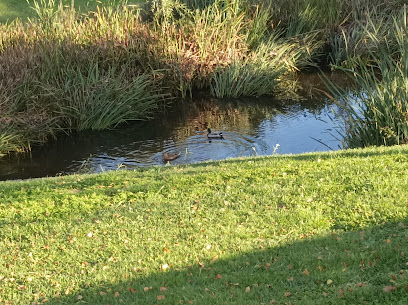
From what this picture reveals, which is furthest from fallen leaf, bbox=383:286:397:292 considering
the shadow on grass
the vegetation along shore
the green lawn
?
the green lawn

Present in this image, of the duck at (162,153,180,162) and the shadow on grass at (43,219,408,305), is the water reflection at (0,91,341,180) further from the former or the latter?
the shadow on grass at (43,219,408,305)

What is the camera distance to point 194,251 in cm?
533

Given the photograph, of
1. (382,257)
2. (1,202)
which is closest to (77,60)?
(1,202)

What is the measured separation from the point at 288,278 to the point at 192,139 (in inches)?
353

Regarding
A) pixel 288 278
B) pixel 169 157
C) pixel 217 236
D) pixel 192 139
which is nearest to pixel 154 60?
pixel 192 139

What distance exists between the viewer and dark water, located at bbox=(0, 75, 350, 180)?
39.6 feet

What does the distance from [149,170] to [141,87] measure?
6.90m

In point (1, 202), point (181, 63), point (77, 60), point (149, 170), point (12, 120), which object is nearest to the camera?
point (1, 202)

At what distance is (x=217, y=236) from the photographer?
5.61m

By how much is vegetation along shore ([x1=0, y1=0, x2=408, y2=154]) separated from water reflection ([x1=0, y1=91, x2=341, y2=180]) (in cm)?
54

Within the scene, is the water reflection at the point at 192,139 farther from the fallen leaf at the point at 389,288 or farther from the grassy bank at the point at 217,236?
the fallen leaf at the point at 389,288

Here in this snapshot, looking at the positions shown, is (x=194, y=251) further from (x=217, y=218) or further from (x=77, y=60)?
(x=77, y=60)

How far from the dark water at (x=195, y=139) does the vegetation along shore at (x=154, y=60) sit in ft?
1.67

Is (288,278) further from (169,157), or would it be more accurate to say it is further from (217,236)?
(169,157)
